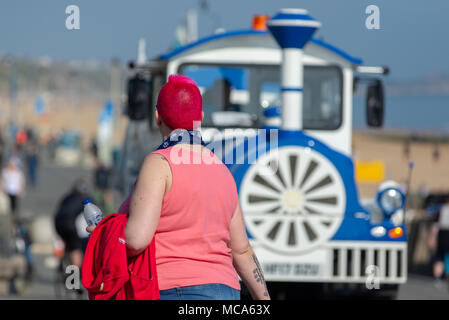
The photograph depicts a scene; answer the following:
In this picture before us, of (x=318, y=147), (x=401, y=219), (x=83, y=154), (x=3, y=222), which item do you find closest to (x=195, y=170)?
(x=318, y=147)

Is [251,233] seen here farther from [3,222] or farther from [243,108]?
[3,222]

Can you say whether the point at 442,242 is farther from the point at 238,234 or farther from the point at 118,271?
the point at 118,271

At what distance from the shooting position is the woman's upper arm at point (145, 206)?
12.7 ft

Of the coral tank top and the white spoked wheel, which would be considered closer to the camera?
the coral tank top

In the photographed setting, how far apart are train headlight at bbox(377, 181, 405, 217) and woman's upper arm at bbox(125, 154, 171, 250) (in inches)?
205

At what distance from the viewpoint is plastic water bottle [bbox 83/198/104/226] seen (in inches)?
167

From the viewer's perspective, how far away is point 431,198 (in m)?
20.8

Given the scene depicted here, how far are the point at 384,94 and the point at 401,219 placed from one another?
5.70 feet

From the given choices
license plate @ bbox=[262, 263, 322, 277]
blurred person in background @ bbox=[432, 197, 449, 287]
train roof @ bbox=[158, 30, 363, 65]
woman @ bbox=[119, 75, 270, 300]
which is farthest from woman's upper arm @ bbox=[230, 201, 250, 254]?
blurred person in background @ bbox=[432, 197, 449, 287]

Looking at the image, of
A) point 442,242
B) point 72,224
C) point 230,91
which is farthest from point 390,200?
point 442,242

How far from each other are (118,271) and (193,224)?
1.19 ft

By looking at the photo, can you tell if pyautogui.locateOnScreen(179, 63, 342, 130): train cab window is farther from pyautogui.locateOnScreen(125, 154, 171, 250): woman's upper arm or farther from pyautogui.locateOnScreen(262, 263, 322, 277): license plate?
pyautogui.locateOnScreen(125, 154, 171, 250): woman's upper arm

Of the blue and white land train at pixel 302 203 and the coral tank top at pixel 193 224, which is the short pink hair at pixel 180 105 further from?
the blue and white land train at pixel 302 203

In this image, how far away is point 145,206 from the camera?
12.7 ft
